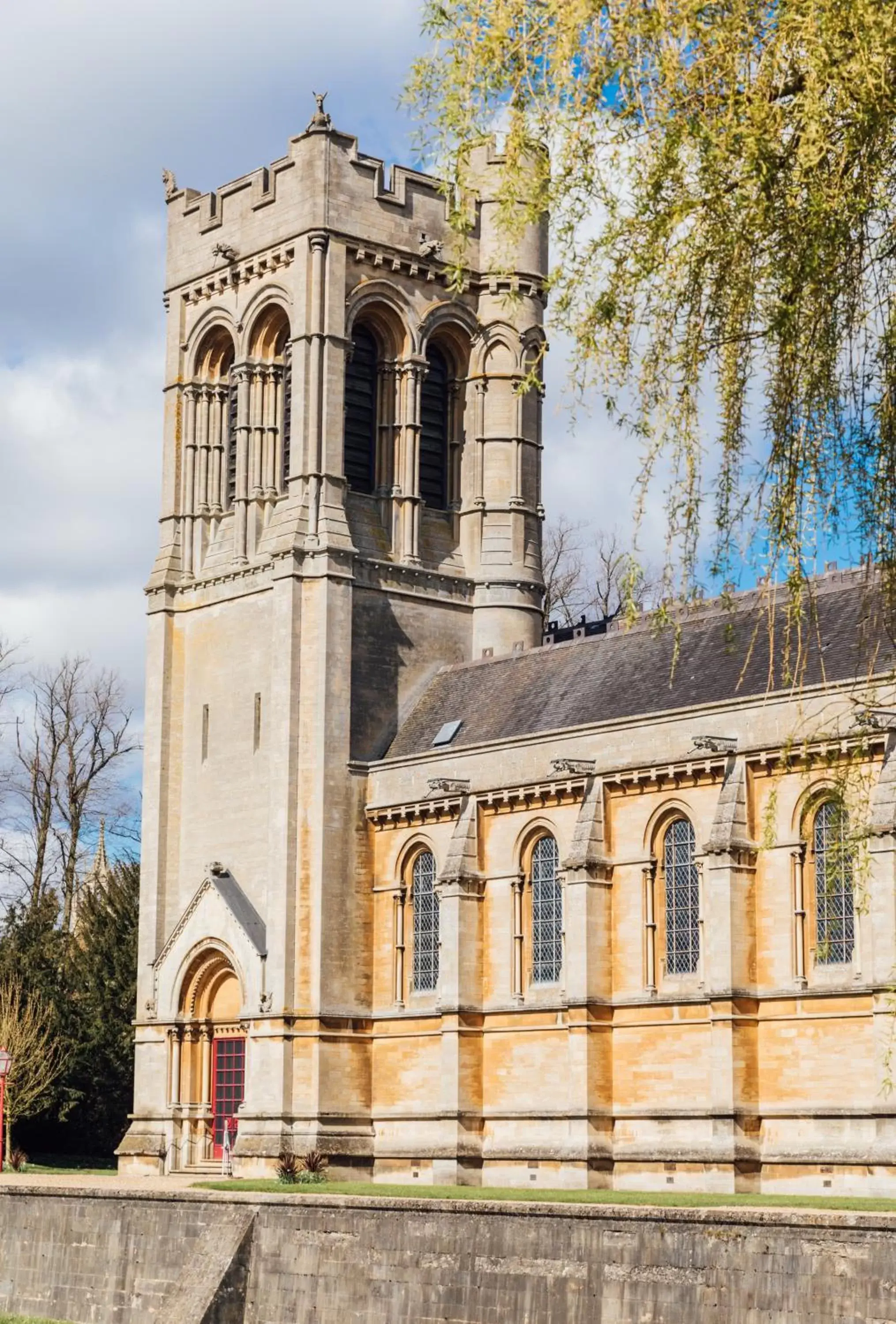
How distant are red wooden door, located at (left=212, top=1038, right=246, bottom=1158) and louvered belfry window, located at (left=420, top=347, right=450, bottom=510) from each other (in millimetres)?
12978

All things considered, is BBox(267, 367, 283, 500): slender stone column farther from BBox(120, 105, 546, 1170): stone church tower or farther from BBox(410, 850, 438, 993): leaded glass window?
BBox(410, 850, 438, 993): leaded glass window

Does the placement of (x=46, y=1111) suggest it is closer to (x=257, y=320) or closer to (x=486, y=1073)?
(x=486, y=1073)

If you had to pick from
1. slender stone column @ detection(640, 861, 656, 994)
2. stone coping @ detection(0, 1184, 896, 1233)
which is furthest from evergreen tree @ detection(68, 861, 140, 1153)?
slender stone column @ detection(640, 861, 656, 994)

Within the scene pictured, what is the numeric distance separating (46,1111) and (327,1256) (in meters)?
23.0

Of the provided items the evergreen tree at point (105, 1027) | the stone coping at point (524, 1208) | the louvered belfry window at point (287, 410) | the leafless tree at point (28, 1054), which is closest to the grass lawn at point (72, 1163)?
the evergreen tree at point (105, 1027)

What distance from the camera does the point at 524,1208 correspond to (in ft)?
88.2

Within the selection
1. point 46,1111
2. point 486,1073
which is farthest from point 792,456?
point 46,1111

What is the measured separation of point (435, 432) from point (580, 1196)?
70.5 ft

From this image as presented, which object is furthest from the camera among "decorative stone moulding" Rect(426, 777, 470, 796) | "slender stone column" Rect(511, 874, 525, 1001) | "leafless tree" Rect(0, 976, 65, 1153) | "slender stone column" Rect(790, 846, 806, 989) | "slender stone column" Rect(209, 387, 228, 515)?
"leafless tree" Rect(0, 976, 65, 1153)

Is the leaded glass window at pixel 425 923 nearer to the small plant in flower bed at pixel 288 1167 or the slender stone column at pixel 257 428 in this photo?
the small plant in flower bed at pixel 288 1167

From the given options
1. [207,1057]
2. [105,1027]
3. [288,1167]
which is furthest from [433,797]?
[105,1027]

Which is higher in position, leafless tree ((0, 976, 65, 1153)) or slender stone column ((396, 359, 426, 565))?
slender stone column ((396, 359, 426, 565))

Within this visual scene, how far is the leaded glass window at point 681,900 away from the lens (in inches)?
1475

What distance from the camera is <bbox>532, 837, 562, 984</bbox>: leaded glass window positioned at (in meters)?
40.2
